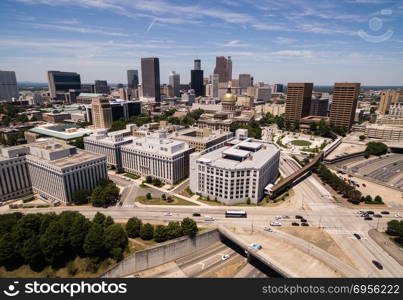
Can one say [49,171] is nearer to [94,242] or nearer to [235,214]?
[94,242]

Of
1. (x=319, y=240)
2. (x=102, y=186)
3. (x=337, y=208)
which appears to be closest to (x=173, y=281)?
(x=319, y=240)


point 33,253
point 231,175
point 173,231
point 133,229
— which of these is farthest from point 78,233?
point 231,175

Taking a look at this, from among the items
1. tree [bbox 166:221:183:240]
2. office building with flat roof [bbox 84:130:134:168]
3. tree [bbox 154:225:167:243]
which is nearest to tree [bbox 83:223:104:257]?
tree [bbox 154:225:167:243]

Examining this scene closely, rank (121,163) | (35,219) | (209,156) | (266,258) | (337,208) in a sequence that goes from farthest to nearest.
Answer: (121,163), (209,156), (337,208), (35,219), (266,258)

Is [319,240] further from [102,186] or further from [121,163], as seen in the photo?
[121,163]

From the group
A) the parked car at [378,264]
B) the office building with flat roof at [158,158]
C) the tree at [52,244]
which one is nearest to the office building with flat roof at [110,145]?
the office building with flat roof at [158,158]

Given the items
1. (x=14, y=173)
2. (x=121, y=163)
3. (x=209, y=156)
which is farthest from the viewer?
(x=121, y=163)

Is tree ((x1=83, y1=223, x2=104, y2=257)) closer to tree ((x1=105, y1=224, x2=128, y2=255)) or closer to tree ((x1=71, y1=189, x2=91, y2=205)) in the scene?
tree ((x1=105, y1=224, x2=128, y2=255))
